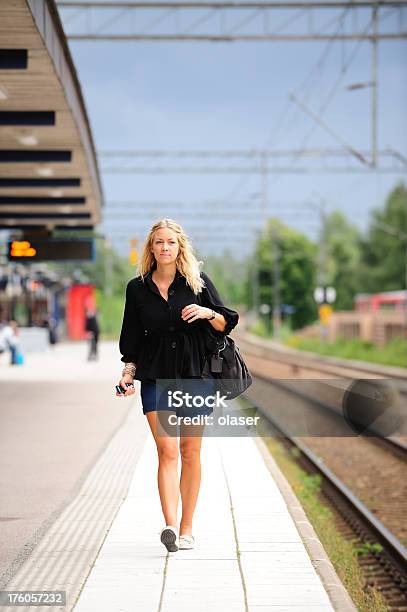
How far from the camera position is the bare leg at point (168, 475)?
5.45 meters

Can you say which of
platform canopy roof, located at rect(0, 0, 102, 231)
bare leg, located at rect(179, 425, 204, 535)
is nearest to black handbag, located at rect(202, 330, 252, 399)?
bare leg, located at rect(179, 425, 204, 535)

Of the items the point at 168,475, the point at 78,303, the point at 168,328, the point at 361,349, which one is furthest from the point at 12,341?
the point at 168,328

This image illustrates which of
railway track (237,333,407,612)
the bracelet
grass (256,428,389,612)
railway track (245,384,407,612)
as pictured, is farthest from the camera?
railway track (237,333,407,612)

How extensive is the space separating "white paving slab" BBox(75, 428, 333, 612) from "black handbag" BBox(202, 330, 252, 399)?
0.94 metres

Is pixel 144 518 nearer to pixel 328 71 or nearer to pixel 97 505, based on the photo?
pixel 97 505

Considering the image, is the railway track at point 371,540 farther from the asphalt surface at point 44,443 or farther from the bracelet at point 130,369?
the bracelet at point 130,369

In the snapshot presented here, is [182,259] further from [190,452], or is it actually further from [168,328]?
[190,452]

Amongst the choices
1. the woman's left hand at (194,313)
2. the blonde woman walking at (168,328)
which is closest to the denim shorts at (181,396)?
the blonde woman walking at (168,328)

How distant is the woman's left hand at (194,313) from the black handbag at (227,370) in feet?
0.73

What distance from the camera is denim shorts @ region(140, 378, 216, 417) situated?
17.4ft

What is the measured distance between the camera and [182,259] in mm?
5383

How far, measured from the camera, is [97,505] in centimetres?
724

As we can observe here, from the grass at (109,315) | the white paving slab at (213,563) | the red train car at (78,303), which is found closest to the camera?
the white paving slab at (213,563)

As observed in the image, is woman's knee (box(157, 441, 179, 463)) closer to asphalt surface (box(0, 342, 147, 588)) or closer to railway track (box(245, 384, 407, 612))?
asphalt surface (box(0, 342, 147, 588))
